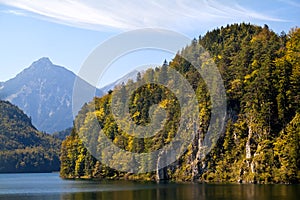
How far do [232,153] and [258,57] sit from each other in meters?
19.4

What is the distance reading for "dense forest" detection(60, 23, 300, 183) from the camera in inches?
3524

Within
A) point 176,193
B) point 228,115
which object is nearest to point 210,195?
point 176,193

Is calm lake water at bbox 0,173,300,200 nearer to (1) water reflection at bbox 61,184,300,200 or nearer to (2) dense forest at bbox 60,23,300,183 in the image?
(1) water reflection at bbox 61,184,300,200

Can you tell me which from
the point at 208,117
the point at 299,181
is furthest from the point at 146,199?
the point at 208,117

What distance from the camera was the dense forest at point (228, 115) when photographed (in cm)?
8950

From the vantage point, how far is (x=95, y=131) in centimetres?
14688

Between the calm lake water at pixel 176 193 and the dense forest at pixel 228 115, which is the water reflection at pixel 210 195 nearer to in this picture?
the calm lake water at pixel 176 193

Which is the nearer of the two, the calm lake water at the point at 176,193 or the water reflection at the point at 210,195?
the water reflection at the point at 210,195

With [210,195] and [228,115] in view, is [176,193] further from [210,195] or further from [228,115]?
[228,115]

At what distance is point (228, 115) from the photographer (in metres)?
104

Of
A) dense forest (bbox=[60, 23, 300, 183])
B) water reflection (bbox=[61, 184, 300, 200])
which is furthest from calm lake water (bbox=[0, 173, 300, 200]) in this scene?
dense forest (bbox=[60, 23, 300, 183])

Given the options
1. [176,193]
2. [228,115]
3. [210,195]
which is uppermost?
[228,115]

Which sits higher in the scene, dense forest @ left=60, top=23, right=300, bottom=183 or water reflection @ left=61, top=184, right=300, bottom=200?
dense forest @ left=60, top=23, right=300, bottom=183

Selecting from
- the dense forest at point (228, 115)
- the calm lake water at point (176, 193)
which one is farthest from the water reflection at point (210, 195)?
the dense forest at point (228, 115)
